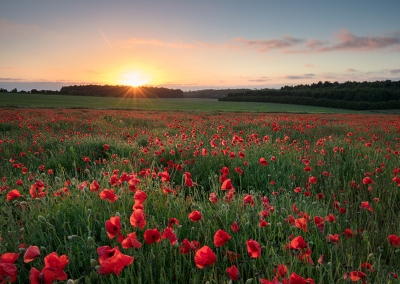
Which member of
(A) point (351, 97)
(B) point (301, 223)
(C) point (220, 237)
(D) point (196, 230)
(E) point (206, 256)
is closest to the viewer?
(E) point (206, 256)

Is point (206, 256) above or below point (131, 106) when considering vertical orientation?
below

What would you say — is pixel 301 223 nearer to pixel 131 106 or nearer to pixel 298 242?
pixel 298 242

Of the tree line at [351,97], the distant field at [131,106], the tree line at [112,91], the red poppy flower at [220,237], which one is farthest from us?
the tree line at [112,91]

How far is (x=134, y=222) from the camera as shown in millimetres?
1924

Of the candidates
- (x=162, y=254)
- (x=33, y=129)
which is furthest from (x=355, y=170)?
(x=33, y=129)

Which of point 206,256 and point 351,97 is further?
point 351,97

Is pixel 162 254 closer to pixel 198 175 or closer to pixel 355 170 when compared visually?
pixel 198 175

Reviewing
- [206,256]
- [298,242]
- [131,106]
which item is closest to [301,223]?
[298,242]

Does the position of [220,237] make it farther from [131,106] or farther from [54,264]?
[131,106]

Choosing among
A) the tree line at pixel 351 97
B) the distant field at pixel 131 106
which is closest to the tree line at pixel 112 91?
the distant field at pixel 131 106

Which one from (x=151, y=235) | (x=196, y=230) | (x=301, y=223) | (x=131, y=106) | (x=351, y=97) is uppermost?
(x=351, y=97)

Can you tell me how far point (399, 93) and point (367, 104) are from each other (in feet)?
46.4

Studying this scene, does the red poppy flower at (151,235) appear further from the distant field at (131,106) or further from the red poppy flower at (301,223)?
the distant field at (131,106)

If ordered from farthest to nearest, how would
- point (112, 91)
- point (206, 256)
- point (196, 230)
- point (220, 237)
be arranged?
point (112, 91), point (196, 230), point (220, 237), point (206, 256)
